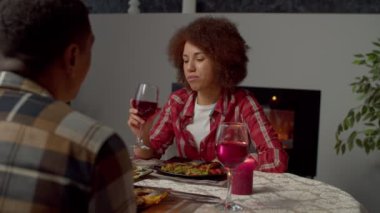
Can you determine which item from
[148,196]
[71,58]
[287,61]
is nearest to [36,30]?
[71,58]

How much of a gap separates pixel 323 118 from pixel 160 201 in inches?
85.6

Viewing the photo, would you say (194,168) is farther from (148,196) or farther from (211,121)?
(211,121)

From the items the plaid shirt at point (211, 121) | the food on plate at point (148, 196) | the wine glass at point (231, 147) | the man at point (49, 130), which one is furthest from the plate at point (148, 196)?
the plaid shirt at point (211, 121)

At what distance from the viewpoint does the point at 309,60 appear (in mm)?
3158

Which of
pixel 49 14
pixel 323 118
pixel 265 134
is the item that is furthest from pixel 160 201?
pixel 323 118

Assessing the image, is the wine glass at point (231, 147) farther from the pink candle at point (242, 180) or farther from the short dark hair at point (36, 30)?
the short dark hair at point (36, 30)

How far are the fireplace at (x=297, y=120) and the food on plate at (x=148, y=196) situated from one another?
2130 mm

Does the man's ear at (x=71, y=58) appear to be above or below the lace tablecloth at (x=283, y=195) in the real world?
above

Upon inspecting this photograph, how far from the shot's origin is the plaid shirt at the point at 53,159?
63 cm

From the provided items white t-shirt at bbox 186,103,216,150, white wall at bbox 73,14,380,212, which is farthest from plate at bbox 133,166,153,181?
white wall at bbox 73,14,380,212

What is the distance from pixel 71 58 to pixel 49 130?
142 millimetres

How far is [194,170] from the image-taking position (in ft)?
4.69

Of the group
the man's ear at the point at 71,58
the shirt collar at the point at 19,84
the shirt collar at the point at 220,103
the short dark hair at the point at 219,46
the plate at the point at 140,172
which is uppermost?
the short dark hair at the point at 219,46

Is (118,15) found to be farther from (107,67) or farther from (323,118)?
(323,118)
